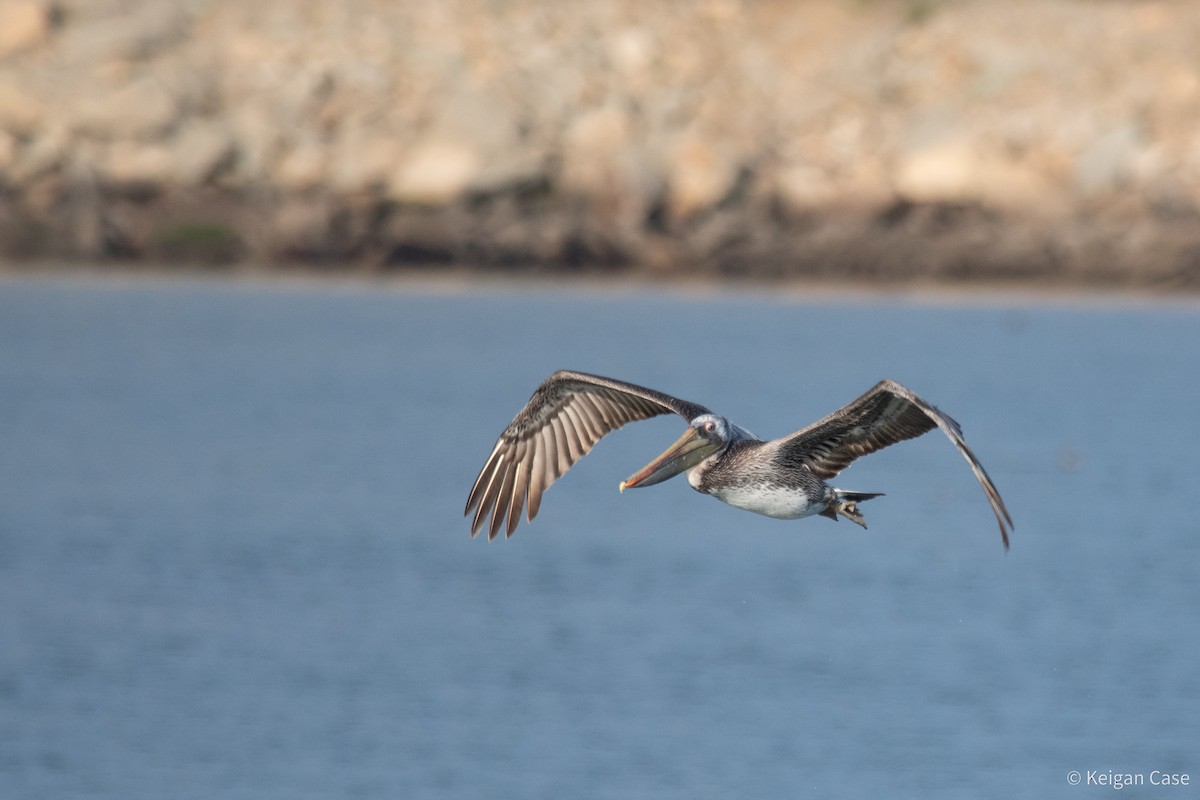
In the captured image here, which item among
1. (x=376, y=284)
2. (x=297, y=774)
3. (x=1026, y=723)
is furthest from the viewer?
(x=376, y=284)

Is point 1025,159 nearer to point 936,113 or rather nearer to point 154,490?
point 936,113

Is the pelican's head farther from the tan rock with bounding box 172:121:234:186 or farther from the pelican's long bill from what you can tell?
the tan rock with bounding box 172:121:234:186

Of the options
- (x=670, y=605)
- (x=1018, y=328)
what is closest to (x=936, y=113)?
(x=1018, y=328)

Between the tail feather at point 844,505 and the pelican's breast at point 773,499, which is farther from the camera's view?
the tail feather at point 844,505

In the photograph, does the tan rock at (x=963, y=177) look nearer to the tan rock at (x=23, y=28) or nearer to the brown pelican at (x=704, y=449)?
the tan rock at (x=23, y=28)

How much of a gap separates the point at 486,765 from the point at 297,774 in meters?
1.63

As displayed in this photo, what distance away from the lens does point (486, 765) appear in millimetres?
17594

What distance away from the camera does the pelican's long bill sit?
37.5 ft

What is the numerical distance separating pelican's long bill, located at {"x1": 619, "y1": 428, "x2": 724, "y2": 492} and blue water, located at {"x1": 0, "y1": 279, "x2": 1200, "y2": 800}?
579 centimetres

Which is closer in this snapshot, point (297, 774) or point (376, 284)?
point (297, 774)

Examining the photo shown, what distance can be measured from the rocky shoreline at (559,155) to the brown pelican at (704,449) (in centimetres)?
4049

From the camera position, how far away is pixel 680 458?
11.6 meters

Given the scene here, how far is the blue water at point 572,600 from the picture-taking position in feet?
59.0

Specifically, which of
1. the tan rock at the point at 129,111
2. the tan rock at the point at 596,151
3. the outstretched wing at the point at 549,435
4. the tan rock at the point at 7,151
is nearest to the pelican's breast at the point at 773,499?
the outstretched wing at the point at 549,435
